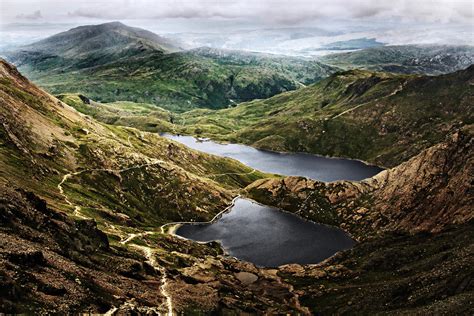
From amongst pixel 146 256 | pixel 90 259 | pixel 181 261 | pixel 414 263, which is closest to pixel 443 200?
pixel 414 263

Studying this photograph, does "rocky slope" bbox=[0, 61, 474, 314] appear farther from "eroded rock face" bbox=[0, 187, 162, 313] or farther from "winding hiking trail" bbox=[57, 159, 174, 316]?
"winding hiking trail" bbox=[57, 159, 174, 316]

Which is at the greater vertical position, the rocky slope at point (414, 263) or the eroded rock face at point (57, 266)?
the eroded rock face at point (57, 266)

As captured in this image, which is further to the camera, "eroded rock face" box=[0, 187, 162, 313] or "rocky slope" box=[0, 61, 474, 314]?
"rocky slope" box=[0, 61, 474, 314]

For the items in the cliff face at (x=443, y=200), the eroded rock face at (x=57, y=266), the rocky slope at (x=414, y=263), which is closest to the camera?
the eroded rock face at (x=57, y=266)

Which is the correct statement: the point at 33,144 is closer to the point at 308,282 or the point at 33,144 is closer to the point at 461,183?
the point at 308,282

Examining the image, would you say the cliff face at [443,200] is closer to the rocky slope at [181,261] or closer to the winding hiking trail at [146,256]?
the rocky slope at [181,261]

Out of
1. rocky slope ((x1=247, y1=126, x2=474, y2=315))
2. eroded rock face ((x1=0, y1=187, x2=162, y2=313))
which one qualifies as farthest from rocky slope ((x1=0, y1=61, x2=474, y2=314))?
rocky slope ((x1=247, y1=126, x2=474, y2=315))

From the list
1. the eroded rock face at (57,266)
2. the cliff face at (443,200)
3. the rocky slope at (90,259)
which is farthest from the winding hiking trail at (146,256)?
the cliff face at (443,200)

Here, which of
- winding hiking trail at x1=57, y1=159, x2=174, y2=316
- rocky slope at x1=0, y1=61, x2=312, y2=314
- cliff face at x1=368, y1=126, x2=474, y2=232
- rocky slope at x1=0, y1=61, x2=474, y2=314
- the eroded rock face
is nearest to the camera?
the eroded rock face

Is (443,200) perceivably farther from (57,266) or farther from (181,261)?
(57,266)

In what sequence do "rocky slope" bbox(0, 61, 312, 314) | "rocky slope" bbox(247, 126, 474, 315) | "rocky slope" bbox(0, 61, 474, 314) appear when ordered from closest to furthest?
"rocky slope" bbox(0, 61, 312, 314) → "rocky slope" bbox(0, 61, 474, 314) → "rocky slope" bbox(247, 126, 474, 315)

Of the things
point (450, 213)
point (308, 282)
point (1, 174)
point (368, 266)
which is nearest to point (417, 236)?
point (450, 213)
